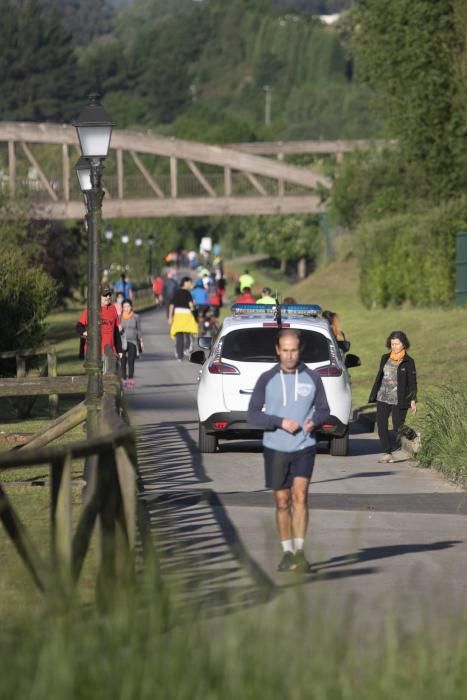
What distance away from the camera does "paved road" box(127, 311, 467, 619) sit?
10133 millimetres

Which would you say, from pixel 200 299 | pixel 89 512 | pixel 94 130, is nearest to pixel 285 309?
pixel 94 130

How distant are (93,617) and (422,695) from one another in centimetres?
142

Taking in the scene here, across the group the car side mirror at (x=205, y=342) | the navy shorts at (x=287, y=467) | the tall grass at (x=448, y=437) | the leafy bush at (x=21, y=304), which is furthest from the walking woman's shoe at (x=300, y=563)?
the leafy bush at (x=21, y=304)

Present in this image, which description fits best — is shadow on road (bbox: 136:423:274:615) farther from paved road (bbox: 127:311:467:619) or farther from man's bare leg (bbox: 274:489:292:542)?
man's bare leg (bbox: 274:489:292:542)

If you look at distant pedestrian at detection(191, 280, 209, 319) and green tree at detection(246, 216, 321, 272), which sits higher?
green tree at detection(246, 216, 321, 272)

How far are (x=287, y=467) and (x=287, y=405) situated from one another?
0.40 m

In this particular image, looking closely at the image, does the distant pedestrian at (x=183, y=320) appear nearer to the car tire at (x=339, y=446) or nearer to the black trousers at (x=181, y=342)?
the black trousers at (x=181, y=342)

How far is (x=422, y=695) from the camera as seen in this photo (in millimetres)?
6562

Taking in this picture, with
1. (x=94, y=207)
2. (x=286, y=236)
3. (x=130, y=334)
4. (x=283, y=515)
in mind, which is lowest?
(x=283, y=515)

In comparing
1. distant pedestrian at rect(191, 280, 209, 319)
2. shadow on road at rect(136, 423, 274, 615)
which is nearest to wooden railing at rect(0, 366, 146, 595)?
shadow on road at rect(136, 423, 274, 615)

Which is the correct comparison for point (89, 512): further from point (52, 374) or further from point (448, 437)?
point (52, 374)

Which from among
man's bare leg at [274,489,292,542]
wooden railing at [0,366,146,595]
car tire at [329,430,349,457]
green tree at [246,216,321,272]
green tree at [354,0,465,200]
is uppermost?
green tree at [354,0,465,200]

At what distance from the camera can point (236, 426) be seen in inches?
754

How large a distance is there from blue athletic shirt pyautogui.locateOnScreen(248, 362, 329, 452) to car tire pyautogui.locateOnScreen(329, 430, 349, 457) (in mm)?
8280
